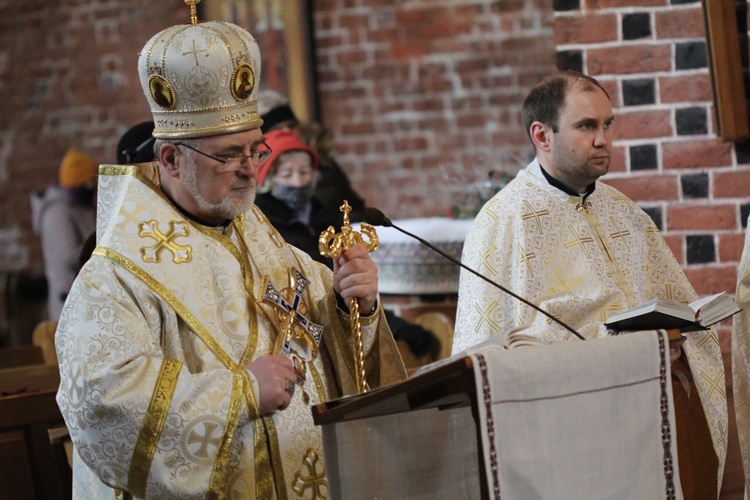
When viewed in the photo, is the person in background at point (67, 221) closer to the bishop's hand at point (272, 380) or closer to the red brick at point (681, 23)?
the red brick at point (681, 23)

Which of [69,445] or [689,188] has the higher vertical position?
[689,188]

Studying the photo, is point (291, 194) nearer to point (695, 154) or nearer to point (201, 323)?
point (695, 154)

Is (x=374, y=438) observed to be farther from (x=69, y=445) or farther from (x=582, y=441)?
(x=69, y=445)

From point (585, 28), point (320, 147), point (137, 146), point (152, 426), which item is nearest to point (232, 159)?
point (152, 426)

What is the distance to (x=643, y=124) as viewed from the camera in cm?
471

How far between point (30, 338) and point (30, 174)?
130 cm

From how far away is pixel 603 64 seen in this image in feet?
15.4

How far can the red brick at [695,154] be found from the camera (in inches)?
183

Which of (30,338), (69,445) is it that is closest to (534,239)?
(69,445)

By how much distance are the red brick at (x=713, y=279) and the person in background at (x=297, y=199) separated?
111 centimetres

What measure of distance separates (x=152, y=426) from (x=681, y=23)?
287 cm

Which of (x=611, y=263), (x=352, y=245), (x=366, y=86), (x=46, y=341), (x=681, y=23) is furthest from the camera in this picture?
(x=366, y=86)

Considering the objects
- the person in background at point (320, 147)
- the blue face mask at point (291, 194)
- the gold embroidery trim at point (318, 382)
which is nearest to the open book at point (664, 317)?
the gold embroidery trim at point (318, 382)

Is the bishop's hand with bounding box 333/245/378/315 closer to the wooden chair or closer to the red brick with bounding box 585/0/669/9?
the red brick with bounding box 585/0/669/9
